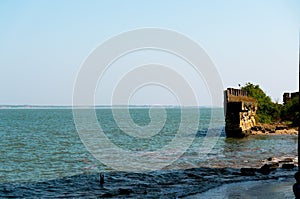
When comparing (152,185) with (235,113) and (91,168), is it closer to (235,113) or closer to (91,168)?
(91,168)

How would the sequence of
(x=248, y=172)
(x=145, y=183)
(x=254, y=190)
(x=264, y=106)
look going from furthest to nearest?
1. (x=264, y=106)
2. (x=248, y=172)
3. (x=145, y=183)
4. (x=254, y=190)

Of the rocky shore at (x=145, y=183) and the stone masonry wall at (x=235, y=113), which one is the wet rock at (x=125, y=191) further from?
the stone masonry wall at (x=235, y=113)

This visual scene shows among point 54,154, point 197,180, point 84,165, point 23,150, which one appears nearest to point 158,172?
point 197,180

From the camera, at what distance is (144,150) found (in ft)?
141

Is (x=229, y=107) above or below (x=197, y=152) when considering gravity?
above

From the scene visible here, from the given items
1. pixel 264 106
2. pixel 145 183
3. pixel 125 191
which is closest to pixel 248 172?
pixel 145 183

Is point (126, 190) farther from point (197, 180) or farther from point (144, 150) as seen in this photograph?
point (144, 150)

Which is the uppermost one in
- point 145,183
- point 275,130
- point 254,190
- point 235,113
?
point 235,113

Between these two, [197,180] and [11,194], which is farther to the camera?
[197,180]

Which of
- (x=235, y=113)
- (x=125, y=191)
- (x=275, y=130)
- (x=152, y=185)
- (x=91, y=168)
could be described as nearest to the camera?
(x=125, y=191)

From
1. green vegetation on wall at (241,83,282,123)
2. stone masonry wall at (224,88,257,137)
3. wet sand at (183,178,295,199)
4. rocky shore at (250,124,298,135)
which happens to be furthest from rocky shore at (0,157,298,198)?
green vegetation on wall at (241,83,282,123)

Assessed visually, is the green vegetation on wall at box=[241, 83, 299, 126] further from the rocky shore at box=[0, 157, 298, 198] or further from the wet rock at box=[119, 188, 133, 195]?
the wet rock at box=[119, 188, 133, 195]

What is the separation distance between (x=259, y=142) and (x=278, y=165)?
18639mm

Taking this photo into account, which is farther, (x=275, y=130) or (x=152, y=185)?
(x=275, y=130)
